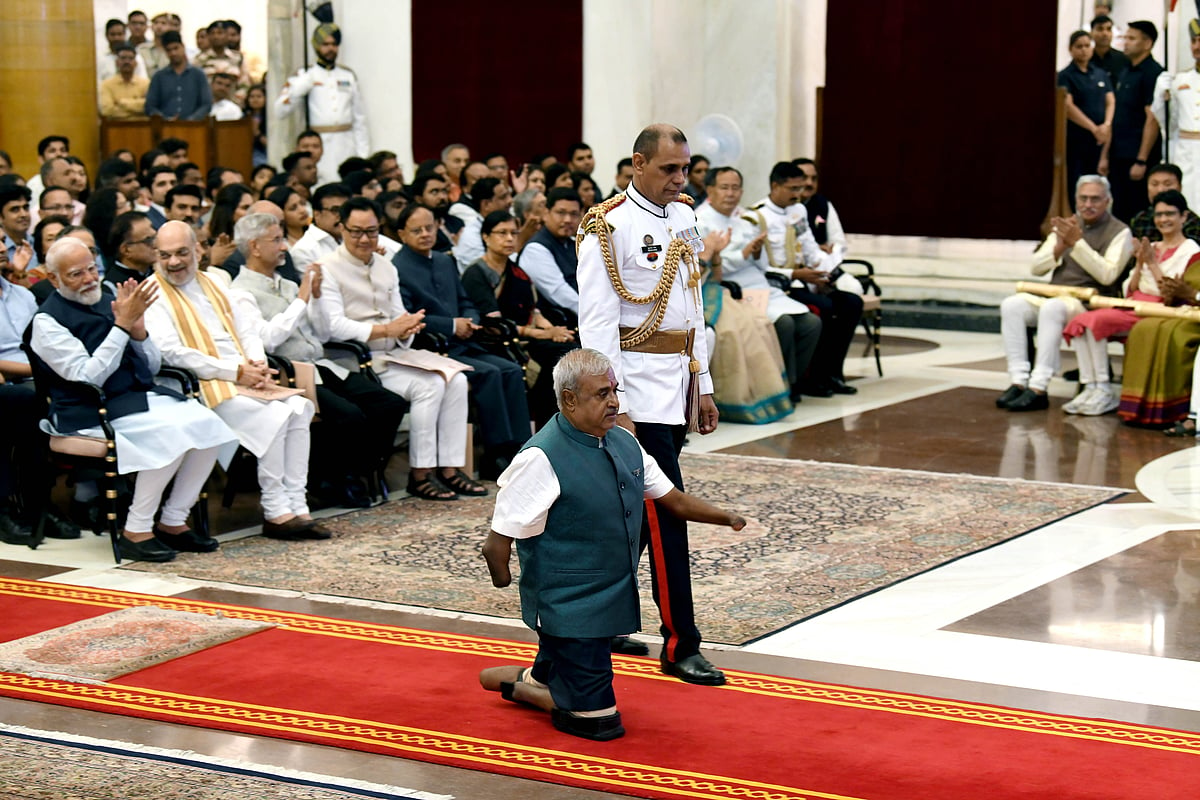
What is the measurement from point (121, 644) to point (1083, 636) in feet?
10.3

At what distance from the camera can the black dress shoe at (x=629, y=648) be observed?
595 centimetres

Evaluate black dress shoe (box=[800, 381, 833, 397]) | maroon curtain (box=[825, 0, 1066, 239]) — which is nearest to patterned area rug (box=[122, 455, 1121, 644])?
black dress shoe (box=[800, 381, 833, 397])

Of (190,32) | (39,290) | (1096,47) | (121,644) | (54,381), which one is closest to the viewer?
(121,644)

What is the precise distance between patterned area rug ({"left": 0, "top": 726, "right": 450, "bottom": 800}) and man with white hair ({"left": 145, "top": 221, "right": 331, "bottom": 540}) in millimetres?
2661

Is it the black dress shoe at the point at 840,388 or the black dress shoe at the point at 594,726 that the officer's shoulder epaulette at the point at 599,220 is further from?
the black dress shoe at the point at 840,388

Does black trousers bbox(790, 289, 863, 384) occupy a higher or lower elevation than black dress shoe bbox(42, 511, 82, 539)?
higher

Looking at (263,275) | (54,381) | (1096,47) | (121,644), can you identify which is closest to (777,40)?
(1096,47)

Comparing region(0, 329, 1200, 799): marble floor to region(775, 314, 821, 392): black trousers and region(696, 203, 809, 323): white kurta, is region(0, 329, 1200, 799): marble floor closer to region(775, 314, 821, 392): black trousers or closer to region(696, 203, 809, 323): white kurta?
region(775, 314, 821, 392): black trousers

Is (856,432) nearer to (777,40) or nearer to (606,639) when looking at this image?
(606,639)

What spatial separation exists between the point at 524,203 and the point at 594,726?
20.0 ft

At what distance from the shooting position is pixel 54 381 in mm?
7293

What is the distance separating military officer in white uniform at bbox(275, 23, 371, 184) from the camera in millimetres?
15914

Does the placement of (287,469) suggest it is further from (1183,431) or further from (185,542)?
(1183,431)

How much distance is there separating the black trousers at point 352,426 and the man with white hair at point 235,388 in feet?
1.26
